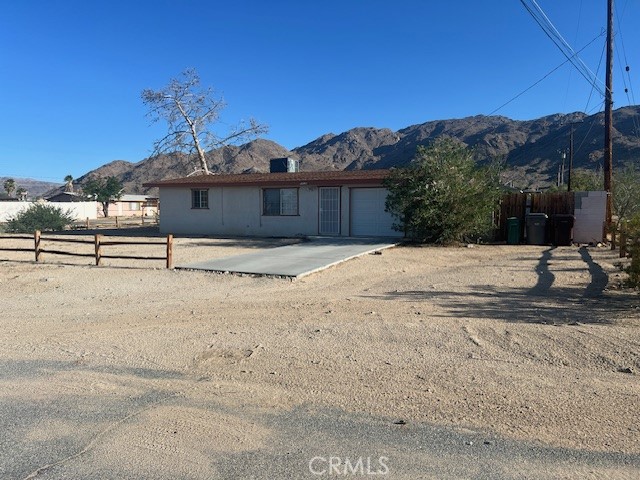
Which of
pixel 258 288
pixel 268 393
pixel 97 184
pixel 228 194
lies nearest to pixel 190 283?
pixel 258 288

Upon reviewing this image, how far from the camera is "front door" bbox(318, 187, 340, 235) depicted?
22328 millimetres

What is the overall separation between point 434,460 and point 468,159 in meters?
16.4

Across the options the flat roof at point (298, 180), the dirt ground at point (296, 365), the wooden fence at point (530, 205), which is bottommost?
the dirt ground at point (296, 365)

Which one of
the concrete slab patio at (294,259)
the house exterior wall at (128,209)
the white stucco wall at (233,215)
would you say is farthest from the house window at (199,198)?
the house exterior wall at (128,209)

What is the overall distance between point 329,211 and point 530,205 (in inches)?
322

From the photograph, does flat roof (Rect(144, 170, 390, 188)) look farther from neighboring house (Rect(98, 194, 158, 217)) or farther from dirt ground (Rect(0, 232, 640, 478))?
neighboring house (Rect(98, 194, 158, 217))

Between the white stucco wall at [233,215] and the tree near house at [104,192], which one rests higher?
the tree near house at [104,192]

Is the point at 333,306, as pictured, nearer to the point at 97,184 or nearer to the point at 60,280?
the point at 60,280

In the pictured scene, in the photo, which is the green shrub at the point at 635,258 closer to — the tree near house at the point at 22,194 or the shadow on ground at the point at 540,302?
the shadow on ground at the point at 540,302

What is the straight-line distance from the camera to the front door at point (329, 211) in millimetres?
22328

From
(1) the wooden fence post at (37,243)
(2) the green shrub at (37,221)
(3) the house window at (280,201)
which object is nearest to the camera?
(1) the wooden fence post at (37,243)

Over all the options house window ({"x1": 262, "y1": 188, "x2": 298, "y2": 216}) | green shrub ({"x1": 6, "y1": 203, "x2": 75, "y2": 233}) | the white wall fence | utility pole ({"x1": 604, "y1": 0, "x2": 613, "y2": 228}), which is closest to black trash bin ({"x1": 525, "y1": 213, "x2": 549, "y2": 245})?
utility pole ({"x1": 604, "y1": 0, "x2": 613, "y2": 228})

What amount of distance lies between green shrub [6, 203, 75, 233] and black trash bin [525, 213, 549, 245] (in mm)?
27748

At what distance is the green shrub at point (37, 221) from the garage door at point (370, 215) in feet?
68.5
